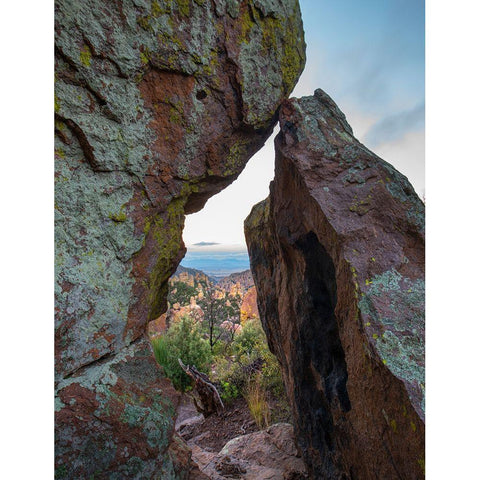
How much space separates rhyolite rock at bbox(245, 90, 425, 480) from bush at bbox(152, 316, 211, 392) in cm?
391

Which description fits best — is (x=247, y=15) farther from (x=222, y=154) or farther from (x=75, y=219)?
(x=75, y=219)

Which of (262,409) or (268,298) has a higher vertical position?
(268,298)

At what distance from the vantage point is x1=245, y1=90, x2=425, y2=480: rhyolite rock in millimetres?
1925

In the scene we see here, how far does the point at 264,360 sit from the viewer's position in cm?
698

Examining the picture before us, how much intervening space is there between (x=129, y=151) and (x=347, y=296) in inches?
65.6

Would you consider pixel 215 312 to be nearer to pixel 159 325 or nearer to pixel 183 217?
pixel 159 325

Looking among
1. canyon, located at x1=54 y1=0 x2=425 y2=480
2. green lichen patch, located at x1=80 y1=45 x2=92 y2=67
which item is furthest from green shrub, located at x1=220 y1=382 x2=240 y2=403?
green lichen patch, located at x1=80 y1=45 x2=92 y2=67

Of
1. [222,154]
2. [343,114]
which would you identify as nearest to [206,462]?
[222,154]

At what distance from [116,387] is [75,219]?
3.44 ft

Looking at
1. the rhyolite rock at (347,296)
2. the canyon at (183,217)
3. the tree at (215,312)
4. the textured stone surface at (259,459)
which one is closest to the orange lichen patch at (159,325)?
the tree at (215,312)

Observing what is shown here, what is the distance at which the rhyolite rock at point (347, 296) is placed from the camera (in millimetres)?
1925

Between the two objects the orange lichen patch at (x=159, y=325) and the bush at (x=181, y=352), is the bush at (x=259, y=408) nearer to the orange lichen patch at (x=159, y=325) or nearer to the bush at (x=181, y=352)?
the bush at (x=181, y=352)

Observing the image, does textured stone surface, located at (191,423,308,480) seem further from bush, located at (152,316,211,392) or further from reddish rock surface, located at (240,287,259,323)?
reddish rock surface, located at (240,287,259,323)

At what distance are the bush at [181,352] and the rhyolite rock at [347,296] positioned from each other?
3907 mm
